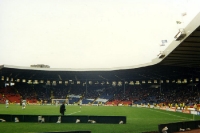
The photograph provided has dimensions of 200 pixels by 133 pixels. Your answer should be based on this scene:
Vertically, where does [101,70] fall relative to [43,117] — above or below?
above

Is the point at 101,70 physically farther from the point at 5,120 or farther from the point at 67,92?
the point at 5,120

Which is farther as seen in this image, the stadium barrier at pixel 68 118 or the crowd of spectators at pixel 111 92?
the crowd of spectators at pixel 111 92

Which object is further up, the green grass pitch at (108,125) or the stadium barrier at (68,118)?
the stadium barrier at (68,118)

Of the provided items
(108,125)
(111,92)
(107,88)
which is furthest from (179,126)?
(107,88)

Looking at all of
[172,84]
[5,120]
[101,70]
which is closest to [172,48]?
[5,120]

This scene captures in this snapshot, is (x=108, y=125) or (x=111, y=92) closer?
(x=108, y=125)

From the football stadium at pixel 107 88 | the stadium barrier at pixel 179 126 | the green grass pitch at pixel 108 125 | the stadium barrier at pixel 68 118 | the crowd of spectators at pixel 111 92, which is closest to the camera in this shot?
the stadium barrier at pixel 179 126

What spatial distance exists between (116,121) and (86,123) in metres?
2.80

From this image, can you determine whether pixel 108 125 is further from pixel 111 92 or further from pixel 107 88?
pixel 107 88

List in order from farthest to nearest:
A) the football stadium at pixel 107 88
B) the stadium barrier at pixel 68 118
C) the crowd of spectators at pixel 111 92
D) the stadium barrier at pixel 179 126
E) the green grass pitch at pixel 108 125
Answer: the crowd of spectators at pixel 111 92 → the football stadium at pixel 107 88 → the stadium barrier at pixel 68 118 → the green grass pitch at pixel 108 125 → the stadium barrier at pixel 179 126

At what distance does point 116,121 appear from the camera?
84.3 feet

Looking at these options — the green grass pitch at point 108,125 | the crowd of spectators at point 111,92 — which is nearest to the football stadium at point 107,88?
the crowd of spectators at point 111,92

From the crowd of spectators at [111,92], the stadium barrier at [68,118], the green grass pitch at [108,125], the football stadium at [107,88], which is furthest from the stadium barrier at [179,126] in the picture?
the crowd of spectators at [111,92]

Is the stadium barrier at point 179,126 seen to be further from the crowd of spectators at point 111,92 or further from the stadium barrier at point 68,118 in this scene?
the crowd of spectators at point 111,92
